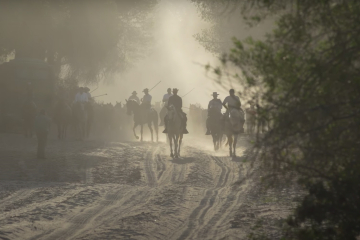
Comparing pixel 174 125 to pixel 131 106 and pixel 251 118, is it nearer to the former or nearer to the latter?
pixel 131 106

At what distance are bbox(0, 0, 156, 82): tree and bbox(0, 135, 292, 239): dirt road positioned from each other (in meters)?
10.9

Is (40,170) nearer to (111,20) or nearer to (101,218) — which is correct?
(101,218)

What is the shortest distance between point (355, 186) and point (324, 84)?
861 mm

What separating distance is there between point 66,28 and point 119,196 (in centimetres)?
2264

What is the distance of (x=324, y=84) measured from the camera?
5.33 metres

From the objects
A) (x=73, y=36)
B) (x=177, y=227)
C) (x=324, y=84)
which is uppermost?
(x=73, y=36)

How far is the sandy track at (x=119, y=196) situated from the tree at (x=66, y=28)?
11.6 metres

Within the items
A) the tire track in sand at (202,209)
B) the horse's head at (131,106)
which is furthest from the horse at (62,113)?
the tire track in sand at (202,209)

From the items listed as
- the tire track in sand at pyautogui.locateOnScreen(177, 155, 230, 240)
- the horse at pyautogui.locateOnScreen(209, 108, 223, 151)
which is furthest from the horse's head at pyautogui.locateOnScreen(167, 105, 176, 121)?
the tire track in sand at pyautogui.locateOnScreen(177, 155, 230, 240)

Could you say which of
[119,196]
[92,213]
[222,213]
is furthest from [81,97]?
[222,213]

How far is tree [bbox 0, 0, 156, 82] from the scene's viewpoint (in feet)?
103

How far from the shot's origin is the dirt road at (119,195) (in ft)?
31.7

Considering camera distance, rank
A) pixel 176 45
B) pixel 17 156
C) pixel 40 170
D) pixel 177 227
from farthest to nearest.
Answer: pixel 176 45
pixel 17 156
pixel 40 170
pixel 177 227

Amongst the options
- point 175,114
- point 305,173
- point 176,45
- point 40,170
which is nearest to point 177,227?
point 305,173
